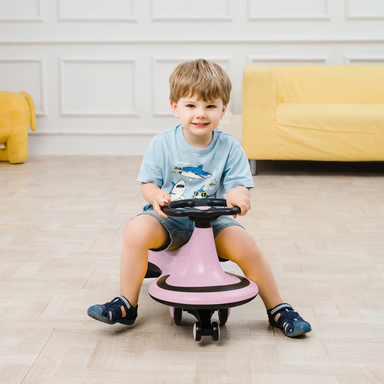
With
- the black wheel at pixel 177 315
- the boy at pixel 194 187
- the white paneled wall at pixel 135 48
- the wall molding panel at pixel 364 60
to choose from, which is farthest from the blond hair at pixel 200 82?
the wall molding panel at pixel 364 60

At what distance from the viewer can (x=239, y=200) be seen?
108cm

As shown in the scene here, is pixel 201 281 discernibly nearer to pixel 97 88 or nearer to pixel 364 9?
pixel 97 88

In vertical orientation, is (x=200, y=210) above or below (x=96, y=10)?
below

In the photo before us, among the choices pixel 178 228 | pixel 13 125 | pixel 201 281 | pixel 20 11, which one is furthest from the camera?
pixel 20 11

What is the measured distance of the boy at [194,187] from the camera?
3.58 ft

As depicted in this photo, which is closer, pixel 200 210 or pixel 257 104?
pixel 200 210

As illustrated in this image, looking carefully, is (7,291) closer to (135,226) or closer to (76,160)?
(135,226)

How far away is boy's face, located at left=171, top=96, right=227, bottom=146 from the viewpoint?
1.10 m

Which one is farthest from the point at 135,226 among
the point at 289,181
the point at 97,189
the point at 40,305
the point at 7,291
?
the point at 289,181

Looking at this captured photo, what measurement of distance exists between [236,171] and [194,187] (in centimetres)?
10

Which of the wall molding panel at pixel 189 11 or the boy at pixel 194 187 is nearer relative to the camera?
the boy at pixel 194 187

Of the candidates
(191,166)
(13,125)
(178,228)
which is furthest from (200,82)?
(13,125)

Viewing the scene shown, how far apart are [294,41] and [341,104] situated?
75 cm

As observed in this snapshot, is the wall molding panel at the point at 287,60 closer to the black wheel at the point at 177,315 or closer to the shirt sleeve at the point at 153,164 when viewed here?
the shirt sleeve at the point at 153,164
